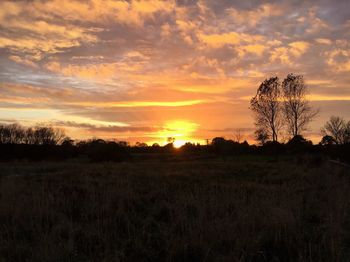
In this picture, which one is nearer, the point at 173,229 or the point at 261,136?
the point at 173,229

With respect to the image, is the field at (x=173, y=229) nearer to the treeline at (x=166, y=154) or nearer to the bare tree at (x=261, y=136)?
the treeline at (x=166, y=154)

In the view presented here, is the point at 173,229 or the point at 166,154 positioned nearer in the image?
the point at 173,229

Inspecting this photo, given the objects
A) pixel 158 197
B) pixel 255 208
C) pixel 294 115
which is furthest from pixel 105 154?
pixel 255 208

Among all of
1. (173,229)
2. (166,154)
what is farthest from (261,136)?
(173,229)

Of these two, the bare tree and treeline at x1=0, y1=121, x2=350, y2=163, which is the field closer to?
treeline at x1=0, y1=121, x2=350, y2=163

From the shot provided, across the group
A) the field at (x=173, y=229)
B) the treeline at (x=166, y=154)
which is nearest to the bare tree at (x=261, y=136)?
the treeline at (x=166, y=154)

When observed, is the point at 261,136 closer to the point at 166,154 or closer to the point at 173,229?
the point at 166,154

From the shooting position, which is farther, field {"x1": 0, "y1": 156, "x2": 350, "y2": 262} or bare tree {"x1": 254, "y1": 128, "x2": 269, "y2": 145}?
bare tree {"x1": 254, "y1": 128, "x2": 269, "y2": 145}

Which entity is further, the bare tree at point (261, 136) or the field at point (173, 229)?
the bare tree at point (261, 136)

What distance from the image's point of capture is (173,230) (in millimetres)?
6230

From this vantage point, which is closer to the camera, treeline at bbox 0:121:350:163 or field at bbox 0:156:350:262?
field at bbox 0:156:350:262

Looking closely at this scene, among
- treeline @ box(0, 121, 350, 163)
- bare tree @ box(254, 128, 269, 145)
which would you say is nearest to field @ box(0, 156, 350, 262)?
treeline @ box(0, 121, 350, 163)

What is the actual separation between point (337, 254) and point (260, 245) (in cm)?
105

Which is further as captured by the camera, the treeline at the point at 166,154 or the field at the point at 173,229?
the treeline at the point at 166,154
